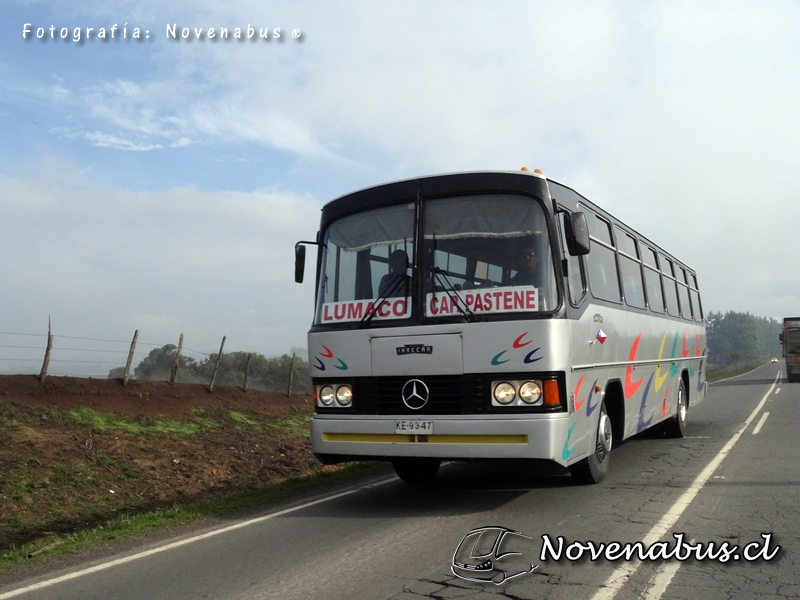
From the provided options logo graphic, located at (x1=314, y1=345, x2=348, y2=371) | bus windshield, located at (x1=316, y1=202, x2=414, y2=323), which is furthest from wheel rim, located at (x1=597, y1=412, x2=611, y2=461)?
logo graphic, located at (x1=314, y1=345, x2=348, y2=371)

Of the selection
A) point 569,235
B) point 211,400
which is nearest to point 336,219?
point 569,235

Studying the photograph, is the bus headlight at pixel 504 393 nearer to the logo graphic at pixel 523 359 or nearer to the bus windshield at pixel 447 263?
the logo graphic at pixel 523 359

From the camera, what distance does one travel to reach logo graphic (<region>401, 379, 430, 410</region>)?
740 centimetres

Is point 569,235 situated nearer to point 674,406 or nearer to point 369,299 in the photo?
point 369,299

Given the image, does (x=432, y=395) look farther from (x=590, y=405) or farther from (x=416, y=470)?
(x=416, y=470)

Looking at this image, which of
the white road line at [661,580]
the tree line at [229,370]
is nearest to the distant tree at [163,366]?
the tree line at [229,370]

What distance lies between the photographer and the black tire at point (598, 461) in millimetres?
8414

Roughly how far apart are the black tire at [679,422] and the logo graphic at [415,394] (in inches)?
295

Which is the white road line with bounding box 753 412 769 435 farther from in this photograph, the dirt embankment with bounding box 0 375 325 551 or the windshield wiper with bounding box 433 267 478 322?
the windshield wiper with bounding box 433 267 478 322

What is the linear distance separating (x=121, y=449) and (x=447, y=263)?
12.3m

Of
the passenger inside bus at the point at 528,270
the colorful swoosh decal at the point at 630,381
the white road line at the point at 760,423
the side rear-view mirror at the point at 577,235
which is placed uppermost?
the side rear-view mirror at the point at 577,235

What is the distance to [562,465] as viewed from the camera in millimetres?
7168

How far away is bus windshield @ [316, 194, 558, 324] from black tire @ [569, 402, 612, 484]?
6.78 ft

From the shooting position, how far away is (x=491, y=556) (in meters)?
5.82
